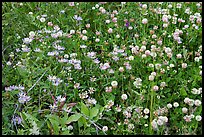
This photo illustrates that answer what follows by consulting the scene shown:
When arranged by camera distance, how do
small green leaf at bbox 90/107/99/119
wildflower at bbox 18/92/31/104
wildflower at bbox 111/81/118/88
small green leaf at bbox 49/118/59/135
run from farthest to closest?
wildflower at bbox 111/81/118/88
wildflower at bbox 18/92/31/104
small green leaf at bbox 90/107/99/119
small green leaf at bbox 49/118/59/135

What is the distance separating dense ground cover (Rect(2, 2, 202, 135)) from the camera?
8.16ft

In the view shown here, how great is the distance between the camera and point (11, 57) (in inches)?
121

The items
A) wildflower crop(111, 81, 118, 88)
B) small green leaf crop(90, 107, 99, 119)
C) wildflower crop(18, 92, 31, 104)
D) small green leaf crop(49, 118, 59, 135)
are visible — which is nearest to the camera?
small green leaf crop(49, 118, 59, 135)

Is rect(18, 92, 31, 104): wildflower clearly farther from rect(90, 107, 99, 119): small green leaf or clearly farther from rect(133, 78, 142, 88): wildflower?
rect(133, 78, 142, 88): wildflower

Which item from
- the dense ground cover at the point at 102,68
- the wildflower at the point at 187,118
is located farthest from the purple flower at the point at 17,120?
the wildflower at the point at 187,118

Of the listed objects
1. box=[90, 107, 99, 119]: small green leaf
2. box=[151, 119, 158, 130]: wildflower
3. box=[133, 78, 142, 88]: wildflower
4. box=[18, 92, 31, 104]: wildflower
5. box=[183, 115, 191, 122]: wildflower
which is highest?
box=[133, 78, 142, 88]: wildflower

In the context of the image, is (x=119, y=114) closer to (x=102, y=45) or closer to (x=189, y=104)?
(x=189, y=104)

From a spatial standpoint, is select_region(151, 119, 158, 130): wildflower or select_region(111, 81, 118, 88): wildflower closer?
select_region(151, 119, 158, 130): wildflower

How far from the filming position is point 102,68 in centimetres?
282

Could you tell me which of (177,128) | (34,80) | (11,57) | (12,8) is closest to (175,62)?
(177,128)

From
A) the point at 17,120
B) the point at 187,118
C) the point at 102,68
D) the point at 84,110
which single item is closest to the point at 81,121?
the point at 84,110

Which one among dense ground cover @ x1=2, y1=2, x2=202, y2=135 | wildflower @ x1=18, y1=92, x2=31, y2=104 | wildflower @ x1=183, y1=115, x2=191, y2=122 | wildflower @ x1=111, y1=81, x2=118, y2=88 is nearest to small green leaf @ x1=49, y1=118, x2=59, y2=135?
dense ground cover @ x1=2, y1=2, x2=202, y2=135

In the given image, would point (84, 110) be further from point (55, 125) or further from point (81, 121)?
point (55, 125)

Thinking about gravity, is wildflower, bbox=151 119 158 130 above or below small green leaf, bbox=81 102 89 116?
below
